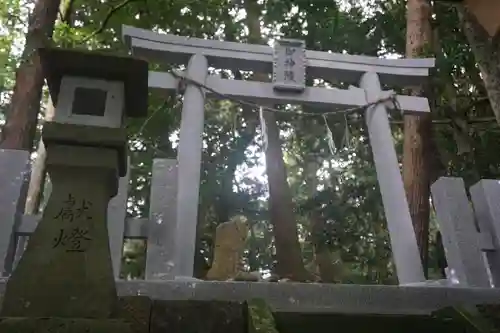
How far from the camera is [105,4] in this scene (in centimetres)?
908

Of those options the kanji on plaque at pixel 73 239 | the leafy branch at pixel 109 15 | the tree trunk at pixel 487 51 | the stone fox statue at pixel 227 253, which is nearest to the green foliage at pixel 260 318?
the kanji on plaque at pixel 73 239

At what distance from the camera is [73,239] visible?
267 cm

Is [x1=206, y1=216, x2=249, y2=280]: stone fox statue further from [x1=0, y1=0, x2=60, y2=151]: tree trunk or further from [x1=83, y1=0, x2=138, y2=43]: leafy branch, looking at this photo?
[x1=83, y1=0, x2=138, y2=43]: leafy branch

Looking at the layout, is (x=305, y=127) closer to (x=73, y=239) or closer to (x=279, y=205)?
(x=279, y=205)

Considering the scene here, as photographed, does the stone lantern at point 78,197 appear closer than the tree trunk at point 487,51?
Yes

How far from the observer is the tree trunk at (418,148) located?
6668 millimetres

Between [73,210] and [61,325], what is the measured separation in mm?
663

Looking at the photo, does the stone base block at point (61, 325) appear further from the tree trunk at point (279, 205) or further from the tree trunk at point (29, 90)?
the tree trunk at point (279, 205)

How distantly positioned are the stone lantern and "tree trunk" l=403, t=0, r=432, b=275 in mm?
4438

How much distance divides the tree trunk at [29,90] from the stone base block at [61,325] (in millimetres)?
3652

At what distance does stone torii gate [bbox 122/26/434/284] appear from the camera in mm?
4402

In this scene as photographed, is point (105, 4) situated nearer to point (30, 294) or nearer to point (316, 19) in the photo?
point (316, 19)

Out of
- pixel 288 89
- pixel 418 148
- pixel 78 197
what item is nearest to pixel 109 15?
pixel 288 89

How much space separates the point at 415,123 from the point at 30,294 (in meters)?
6.05
